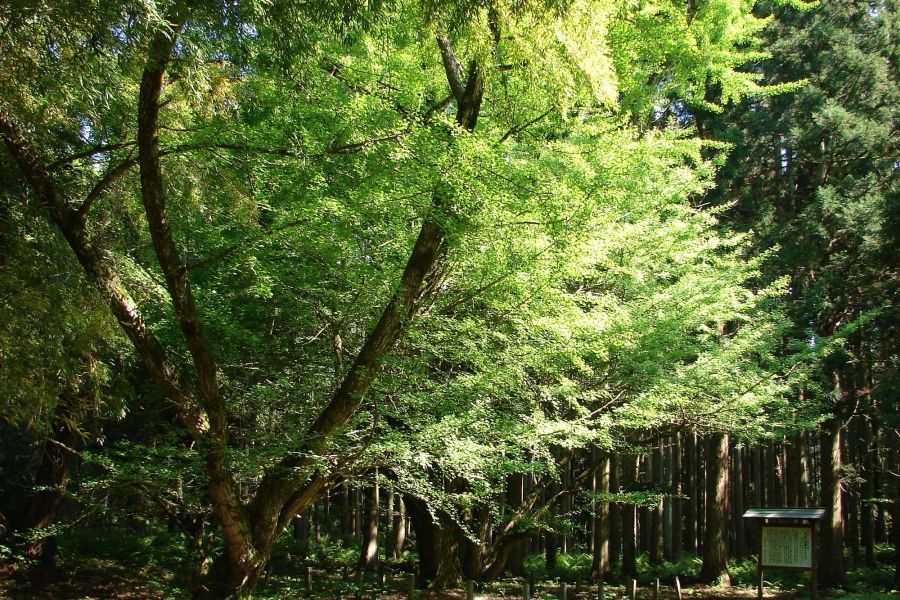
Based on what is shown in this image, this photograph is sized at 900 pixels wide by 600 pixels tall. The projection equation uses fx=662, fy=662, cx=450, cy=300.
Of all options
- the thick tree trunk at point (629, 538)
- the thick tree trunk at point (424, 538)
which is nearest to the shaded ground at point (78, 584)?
the thick tree trunk at point (424, 538)

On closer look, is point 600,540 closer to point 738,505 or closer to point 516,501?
point 516,501

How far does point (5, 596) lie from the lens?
356 inches

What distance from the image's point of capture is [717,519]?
47.7 feet

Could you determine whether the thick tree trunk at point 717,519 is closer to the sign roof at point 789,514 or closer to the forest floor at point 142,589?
the forest floor at point 142,589

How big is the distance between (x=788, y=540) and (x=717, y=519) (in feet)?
16.0

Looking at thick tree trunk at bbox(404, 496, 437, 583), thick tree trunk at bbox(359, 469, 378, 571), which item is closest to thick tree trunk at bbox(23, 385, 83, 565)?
thick tree trunk at bbox(404, 496, 437, 583)

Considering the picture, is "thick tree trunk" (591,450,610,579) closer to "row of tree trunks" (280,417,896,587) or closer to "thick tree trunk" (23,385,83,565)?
"row of tree trunks" (280,417,896,587)

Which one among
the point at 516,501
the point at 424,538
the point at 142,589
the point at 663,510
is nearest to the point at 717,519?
the point at 516,501

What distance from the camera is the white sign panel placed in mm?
9680

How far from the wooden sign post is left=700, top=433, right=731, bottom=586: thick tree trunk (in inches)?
184

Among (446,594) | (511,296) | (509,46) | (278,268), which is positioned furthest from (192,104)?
(446,594)

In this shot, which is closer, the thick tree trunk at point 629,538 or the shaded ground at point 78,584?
the shaded ground at point 78,584

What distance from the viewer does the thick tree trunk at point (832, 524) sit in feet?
48.6

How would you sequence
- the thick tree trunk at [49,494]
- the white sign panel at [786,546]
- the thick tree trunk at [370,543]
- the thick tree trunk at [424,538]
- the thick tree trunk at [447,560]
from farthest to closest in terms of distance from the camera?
the thick tree trunk at [370,543]
the thick tree trunk at [424,538]
the thick tree trunk at [447,560]
the thick tree trunk at [49,494]
the white sign panel at [786,546]
